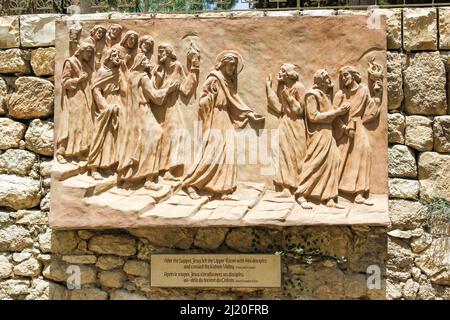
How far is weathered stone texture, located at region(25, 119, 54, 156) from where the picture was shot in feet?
18.7

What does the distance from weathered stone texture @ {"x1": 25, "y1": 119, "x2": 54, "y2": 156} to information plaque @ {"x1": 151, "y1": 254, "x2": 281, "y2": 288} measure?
1.56m

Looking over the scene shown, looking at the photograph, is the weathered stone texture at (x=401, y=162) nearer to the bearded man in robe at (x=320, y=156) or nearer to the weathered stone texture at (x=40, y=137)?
the bearded man in robe at (x=320, y=156)

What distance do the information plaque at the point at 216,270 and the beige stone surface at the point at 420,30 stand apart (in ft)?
8.14

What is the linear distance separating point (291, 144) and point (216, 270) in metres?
1.42

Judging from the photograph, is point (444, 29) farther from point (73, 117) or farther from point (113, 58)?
point (73, 117)

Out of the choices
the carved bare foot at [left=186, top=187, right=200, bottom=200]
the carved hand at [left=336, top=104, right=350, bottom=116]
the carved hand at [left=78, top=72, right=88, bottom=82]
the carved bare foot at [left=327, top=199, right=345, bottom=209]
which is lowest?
the carved bare foot at [left=327, top=199, right=345, bottom=209]

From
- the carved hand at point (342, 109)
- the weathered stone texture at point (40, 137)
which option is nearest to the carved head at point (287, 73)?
the carved hand at point (342, 109)

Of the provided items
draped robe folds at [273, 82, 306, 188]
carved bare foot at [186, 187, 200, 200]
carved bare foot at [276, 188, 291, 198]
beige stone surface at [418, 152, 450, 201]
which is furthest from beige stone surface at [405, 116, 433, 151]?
carved bare foot at [186, 187, 200, 200]

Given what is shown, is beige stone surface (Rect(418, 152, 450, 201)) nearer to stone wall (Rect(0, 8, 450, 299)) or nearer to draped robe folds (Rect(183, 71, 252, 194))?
stone wall (Rect(0, 8, 450, 299))

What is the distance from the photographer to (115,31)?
559 cm

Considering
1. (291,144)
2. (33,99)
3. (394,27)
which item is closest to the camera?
(291,144)

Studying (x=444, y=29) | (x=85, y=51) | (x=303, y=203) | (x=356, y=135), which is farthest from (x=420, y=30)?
(x=85, y=51)

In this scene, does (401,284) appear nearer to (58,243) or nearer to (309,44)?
(309,44)

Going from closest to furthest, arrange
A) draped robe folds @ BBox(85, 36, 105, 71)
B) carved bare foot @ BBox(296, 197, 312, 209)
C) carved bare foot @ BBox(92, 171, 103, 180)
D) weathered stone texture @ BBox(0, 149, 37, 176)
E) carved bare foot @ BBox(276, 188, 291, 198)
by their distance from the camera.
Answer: carved bare foot @ BBox(296, 197, 312, 209) < carved bare foot @ BBox(276, 188, 291, 198) < carved bare foot @ BBox(92, 171, 103, 180) < draped robe folds @ BBox(85, 36, 105, 71) < weathered stone texture @ BBox(0, 149, 37, 176)
